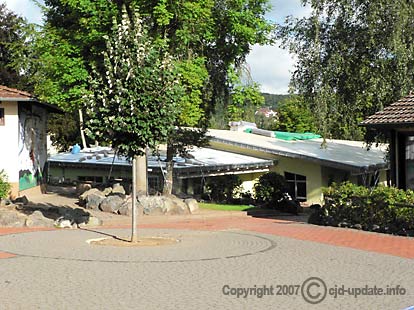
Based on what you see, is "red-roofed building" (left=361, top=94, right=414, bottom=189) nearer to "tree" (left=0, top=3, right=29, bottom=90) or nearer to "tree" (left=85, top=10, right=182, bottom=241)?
"tree" (left=85, top=10, right=182, bottom=241)

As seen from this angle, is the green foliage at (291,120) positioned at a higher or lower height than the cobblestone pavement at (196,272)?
higher

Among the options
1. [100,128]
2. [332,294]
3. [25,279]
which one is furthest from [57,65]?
[332,294]

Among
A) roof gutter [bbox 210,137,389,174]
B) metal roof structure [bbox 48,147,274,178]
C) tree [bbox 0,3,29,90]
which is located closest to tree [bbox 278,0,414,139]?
roof gutter [bbox 210,137,389,174]

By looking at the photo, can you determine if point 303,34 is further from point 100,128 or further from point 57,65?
point 100,128

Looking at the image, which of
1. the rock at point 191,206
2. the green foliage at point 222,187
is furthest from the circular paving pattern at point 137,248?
the green foliage at point 222,187

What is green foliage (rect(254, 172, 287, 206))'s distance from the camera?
27.6m

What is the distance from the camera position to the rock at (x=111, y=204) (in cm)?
2152

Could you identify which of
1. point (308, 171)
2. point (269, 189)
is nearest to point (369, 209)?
point (269, 189)

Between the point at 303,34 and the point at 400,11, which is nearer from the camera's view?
the point at 400,11

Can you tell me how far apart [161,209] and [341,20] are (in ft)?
36.7

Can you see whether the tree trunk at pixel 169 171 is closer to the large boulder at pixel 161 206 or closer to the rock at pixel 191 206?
the rock at pixel 191 206

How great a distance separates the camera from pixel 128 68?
13.9 m
